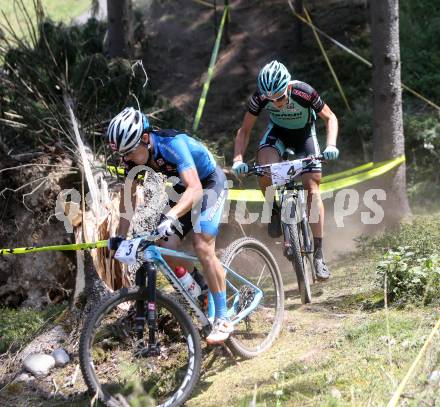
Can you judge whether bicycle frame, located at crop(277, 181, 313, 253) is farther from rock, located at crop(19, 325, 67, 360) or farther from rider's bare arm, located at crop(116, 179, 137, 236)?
rock, located at crop(19, 325, 67, 360)

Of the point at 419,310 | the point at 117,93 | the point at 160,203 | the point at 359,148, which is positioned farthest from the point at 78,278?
the point at 359,148

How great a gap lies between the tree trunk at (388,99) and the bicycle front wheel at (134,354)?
5266 mm

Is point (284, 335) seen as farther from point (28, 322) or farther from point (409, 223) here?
point (409, 223)

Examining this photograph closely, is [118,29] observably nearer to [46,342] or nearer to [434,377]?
[46,342]

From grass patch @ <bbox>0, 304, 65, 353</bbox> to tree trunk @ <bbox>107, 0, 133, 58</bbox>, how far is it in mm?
6941

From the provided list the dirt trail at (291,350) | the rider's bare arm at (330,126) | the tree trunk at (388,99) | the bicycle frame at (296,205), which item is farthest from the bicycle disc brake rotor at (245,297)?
the tree trunk at (388,99)

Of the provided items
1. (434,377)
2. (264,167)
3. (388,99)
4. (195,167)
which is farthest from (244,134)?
(388,99)

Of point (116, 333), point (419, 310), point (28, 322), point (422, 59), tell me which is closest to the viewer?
point (116, 333)

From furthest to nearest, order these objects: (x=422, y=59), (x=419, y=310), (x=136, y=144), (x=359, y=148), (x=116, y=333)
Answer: (x=422, y=59) → (x=359, y=148) → (x=419, y=310) → (x=116, y=333) → (x=136, y=144)

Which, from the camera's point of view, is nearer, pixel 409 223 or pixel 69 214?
pixel 69 214

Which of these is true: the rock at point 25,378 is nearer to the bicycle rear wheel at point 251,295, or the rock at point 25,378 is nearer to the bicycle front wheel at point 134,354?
the bicycle front wheel at point 134,354

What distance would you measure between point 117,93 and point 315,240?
4245mm

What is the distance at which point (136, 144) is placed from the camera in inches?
173

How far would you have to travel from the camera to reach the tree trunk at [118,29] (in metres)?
12.6
